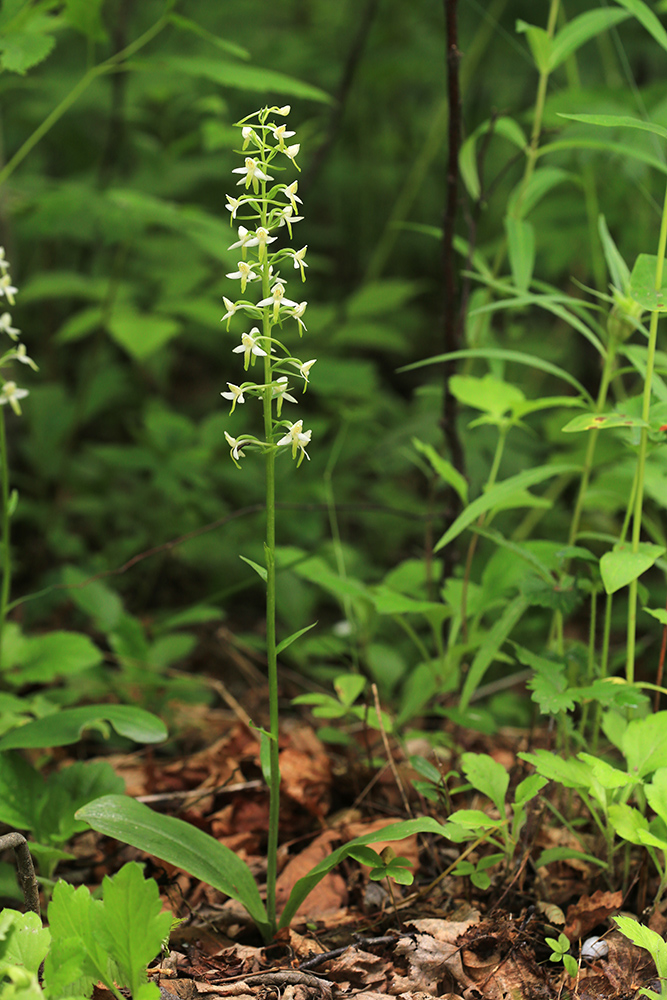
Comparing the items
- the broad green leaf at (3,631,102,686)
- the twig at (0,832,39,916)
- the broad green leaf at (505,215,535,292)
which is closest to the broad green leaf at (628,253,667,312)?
the broad green leaf at (505,215,535,292)

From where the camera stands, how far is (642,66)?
12.2 ft

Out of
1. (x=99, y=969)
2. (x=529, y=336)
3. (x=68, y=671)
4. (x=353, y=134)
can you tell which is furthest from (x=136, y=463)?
(x=353, y=134)

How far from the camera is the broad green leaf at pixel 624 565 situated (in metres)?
1.28

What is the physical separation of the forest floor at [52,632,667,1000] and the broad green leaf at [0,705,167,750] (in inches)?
10.1

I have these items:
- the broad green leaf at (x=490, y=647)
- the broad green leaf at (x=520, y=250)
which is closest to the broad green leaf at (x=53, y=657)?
the broad green leaf at (x=490, y=647)

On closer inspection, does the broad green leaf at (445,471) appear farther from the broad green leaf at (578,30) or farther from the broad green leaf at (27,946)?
the broad green leaf at (27,946)

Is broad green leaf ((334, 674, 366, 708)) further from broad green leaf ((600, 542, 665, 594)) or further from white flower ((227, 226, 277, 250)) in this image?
white flower ((227, 226, 277, 250))

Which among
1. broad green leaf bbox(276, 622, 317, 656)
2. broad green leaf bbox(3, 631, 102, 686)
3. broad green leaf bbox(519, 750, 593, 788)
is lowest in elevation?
broad green leaf bbox(519, 750, 593, 788)

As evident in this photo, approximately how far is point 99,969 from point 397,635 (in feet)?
5.95

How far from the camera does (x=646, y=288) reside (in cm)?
127

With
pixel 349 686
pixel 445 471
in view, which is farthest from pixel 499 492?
pixel 349 686

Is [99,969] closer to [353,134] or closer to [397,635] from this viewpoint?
[397,635]

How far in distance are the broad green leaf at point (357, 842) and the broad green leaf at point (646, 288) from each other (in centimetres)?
92

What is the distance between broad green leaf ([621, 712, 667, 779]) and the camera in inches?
51.6
